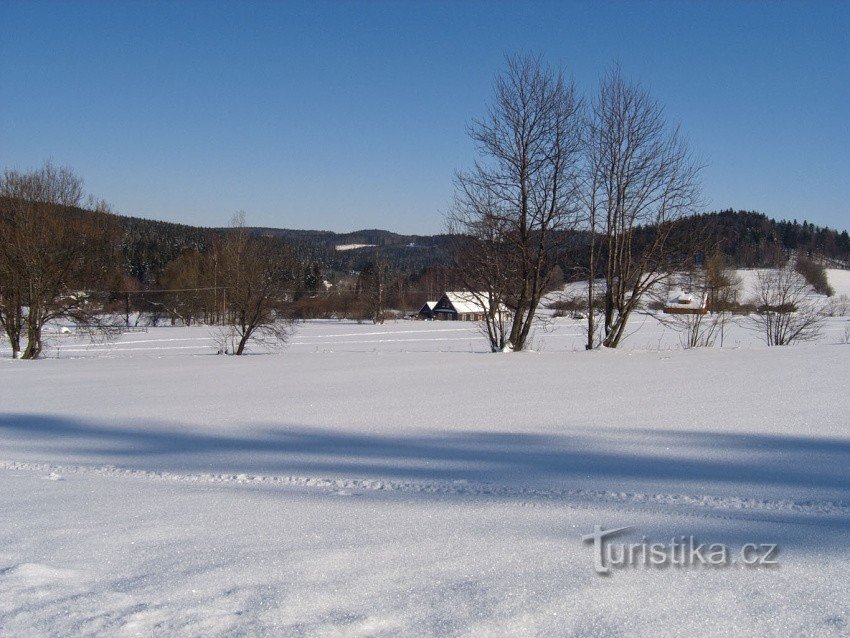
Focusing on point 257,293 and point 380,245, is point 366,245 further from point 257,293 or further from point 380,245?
point 257,293

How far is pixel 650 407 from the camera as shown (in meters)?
8.60

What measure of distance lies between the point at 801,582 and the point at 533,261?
14403 millimetres

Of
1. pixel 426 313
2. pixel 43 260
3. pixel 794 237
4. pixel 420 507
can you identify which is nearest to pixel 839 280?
pixel 794 237

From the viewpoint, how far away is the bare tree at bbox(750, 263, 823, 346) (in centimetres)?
2944

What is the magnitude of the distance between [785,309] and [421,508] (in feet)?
95.6

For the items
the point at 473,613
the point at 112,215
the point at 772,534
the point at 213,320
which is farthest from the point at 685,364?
the point at 213,320

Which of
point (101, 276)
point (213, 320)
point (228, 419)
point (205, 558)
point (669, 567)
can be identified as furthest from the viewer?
point (213, 320)

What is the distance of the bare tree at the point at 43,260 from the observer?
21109 millimetres

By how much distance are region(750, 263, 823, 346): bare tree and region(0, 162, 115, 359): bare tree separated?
2753 cm

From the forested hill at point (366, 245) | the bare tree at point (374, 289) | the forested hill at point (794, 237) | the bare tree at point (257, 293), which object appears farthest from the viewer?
the forested hill at point (794, 237)

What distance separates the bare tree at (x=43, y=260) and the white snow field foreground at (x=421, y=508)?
12346 mm

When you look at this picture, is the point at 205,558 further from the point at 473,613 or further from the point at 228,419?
the point at 228,419

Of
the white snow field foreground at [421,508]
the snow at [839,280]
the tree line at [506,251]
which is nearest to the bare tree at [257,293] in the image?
the tree line at [506,251]

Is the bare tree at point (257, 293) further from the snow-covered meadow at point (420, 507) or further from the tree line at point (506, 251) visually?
the snow-covered meadow at point (420, 507)
